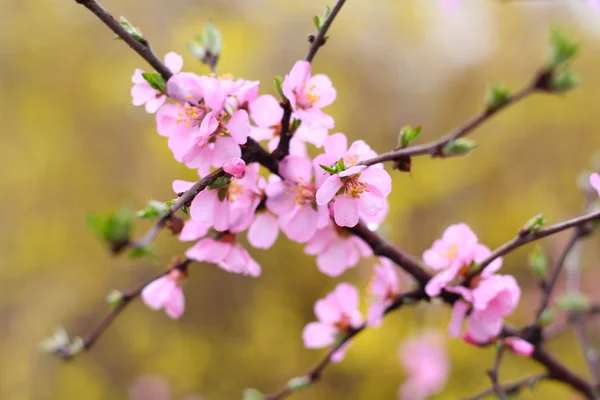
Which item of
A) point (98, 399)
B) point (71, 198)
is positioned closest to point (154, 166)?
point (71, 198)

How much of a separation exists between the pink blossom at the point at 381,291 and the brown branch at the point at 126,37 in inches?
12.3

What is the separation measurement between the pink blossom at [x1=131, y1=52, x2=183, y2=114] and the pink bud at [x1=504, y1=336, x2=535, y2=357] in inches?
18.7

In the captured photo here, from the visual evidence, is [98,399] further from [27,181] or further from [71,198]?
[27,181]

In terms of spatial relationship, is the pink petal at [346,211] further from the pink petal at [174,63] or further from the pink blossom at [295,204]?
the pink petal at [174,63]

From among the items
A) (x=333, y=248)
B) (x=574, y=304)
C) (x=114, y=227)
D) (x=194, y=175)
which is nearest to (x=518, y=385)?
(x=574, y=304)

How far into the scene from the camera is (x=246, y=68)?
2246 mm

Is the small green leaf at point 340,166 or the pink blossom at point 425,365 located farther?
the pink blossom at point 425,365

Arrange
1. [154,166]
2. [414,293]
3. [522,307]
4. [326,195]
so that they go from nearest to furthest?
1. [326,195]
2. [414,293]
3. [522,307]
4. [154,166]

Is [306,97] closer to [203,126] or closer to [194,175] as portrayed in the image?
[203,126]

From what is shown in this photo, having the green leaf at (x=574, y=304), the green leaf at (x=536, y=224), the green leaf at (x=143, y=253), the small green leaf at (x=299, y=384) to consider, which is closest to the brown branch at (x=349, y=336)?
the small green leaf at (x=299, y=384)

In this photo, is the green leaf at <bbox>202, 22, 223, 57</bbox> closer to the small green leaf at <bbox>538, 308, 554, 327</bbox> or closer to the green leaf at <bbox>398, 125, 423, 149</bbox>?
the green leaf at <bbox>398, 125, 423, 149</bbox>

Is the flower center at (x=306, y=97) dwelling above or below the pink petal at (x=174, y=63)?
below

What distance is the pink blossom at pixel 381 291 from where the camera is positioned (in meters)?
0.55

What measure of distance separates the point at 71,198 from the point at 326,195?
216cm
